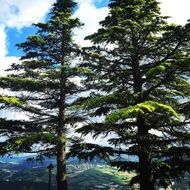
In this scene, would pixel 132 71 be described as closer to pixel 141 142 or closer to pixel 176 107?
pixel 176 107

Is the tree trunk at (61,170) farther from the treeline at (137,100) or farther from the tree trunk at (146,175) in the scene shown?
the tree trunk at (146,175)

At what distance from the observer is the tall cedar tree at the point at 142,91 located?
61.9 feet

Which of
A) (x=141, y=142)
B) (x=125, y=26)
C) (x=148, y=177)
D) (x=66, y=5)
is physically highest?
(x=66, y=5)

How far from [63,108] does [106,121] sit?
1498cm

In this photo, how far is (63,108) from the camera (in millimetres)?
30047

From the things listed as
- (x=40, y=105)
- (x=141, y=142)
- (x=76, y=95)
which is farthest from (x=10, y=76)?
(x=141, y=142)

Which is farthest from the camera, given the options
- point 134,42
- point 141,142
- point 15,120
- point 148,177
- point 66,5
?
point 66,5

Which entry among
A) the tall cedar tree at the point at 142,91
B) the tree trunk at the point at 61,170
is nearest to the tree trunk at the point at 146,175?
the tall cedar tree at the point at 142,91

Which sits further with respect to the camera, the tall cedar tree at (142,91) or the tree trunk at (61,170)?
the tree trunk at (61,170)

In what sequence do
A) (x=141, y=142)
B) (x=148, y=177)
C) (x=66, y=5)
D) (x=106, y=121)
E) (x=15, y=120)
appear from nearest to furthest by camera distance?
(x=106, y=121)
(x=141, y=142)
(x=148, y=177)
(x=15, y=120)
(x=66, y=5)

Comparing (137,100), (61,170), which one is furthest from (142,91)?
(61,170)

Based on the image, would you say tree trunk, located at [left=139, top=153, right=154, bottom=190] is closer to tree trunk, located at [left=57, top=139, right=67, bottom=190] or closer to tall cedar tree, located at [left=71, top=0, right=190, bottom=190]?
tall cedar tree, located at [left=71, top=0, right=190, bottom=190]

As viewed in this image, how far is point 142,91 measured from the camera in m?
20.0

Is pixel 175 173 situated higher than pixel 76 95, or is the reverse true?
pixel 76 95
